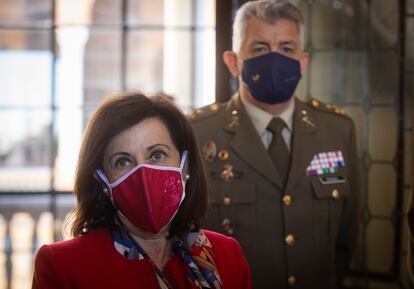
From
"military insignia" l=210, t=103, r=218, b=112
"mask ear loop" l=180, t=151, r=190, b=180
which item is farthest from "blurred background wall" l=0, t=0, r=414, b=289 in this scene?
"mask ear loop" l=180, t=151, r=190, b=180

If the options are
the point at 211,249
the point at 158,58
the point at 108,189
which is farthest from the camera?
the point at 158,58

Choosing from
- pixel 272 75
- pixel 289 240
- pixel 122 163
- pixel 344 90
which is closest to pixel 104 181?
pixel 122 163

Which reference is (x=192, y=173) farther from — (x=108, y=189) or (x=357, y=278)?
(x=357, y=278)

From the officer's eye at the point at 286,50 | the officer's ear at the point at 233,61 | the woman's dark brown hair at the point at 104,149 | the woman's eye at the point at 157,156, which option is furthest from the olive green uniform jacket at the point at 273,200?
the woman's eye at the point at 157,156

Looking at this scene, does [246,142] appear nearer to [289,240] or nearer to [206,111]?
[206,111]

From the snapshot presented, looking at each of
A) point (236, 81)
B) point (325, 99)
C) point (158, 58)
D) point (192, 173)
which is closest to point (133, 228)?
point (192, 173)

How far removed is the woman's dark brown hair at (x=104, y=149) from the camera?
4.25 ft

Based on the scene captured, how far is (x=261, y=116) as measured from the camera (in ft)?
5.96

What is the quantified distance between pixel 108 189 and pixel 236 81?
933 millimetres

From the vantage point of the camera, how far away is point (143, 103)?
1336 mm

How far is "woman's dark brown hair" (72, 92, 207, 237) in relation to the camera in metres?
1.30

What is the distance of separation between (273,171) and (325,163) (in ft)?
0.66

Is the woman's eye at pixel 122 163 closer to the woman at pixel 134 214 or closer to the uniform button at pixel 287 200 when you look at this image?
the woman at pixel 134 214

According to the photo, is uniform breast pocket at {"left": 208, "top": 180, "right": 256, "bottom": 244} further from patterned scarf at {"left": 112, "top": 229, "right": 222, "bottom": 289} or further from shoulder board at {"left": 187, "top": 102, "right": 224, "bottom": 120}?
patterned scarf at {"left": 112, "top": 229, "right": 222, "bottom": 289}
